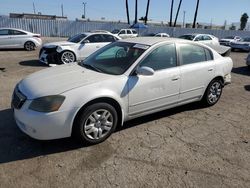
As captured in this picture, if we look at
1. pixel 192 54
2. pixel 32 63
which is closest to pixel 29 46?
pixel 32 63

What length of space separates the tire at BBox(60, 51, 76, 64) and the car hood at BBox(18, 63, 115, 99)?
18.6 feet

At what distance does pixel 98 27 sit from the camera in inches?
1235

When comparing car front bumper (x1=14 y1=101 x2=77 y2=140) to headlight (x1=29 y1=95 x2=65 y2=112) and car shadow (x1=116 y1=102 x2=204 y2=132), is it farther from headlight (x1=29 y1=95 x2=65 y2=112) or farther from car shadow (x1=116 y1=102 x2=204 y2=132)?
car shadow (x1=116 y1=102 x2=204 y2=132)

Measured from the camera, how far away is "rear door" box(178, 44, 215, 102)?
4.59 metres

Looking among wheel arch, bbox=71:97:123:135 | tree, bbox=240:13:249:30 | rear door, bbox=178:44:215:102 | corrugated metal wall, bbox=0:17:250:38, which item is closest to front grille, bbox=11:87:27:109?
wheel arch, bbox=71:97:123:135

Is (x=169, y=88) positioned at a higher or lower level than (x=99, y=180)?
higher

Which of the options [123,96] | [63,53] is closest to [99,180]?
[123,96]

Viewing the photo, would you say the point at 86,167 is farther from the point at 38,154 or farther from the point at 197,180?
the point at 197,180

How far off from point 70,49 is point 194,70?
20.9ft

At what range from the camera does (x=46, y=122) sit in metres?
3.23

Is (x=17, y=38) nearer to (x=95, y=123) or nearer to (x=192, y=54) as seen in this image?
(x=192, y=54)

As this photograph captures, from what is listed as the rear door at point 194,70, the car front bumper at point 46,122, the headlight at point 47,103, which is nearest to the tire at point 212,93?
the rear door at point 194,70

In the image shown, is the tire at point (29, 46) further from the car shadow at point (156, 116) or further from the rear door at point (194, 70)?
the rear door at point (194, 70)

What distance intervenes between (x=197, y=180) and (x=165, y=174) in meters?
0.39
